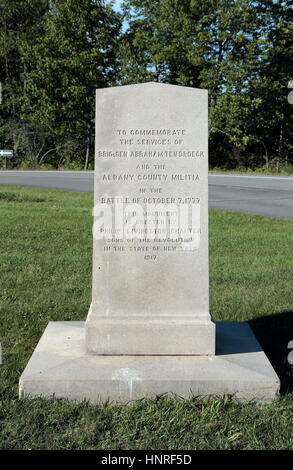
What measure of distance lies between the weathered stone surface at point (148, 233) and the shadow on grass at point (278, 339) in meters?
0.57

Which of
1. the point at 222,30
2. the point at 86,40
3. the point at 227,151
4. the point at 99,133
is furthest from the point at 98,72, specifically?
the point at 99,133

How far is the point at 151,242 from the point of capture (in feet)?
11.6

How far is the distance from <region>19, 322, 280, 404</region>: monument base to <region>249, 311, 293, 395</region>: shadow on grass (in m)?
0.20

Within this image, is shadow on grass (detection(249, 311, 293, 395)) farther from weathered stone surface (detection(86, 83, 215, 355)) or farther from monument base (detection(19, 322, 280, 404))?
weathered stone surface (detection(86, 83, 215, 355))

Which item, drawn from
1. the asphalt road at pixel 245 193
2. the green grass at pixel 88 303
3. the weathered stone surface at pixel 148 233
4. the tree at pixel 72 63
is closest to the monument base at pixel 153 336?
the weathered stone surface at pixel 148 233

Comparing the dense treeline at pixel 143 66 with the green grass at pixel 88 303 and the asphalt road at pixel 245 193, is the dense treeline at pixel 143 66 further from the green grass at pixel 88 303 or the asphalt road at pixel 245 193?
the green grass at pixel 88 303

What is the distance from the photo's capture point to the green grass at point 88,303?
2754 millimetres

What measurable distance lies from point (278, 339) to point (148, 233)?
4.96 ft

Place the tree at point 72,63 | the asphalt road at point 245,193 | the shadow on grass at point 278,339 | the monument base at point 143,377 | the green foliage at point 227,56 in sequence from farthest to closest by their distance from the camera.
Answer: the tree at point 72,63 → the green foliage at point 227,56 → the asphalt road at point 245,193 → the shadow on grass at point 278,339 → the monument base at point 143,377

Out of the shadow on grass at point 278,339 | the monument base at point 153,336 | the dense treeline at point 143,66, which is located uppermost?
the dense treeline at point 143,66

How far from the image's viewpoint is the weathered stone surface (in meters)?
3.43

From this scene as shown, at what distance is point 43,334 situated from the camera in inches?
155

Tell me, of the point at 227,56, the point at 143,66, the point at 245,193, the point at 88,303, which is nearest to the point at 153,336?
the point at 88,303

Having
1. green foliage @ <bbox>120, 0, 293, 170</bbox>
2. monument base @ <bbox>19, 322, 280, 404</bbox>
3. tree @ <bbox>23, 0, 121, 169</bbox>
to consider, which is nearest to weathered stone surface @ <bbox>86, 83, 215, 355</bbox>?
monument base @ <bbox>19, 322, 280, 404</bbox>
